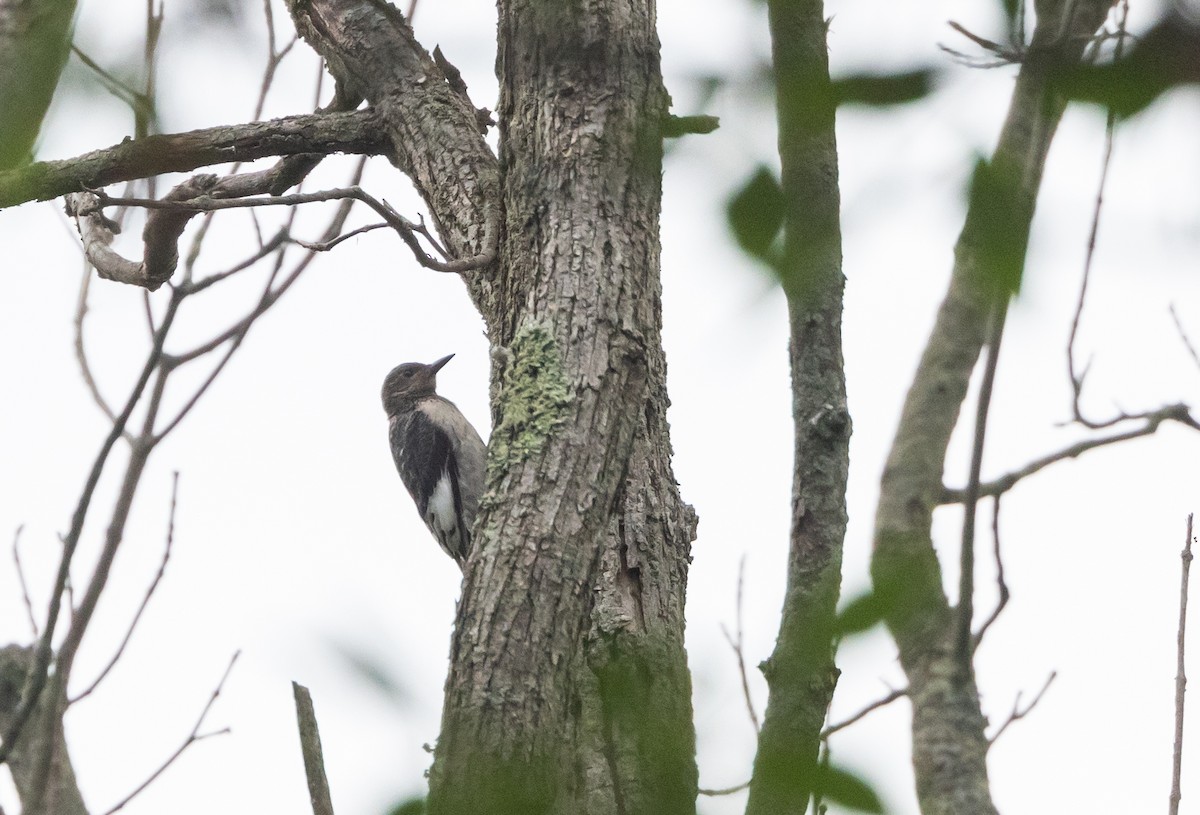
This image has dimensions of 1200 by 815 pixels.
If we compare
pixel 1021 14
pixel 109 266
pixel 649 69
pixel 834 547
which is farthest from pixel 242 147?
pixel 1021 14

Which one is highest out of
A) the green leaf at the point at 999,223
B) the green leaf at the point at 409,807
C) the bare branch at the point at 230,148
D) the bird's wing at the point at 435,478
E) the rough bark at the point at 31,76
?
the bird's wing at the point at 435,478

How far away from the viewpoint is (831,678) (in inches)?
37.2

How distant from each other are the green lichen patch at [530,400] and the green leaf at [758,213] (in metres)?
1.51

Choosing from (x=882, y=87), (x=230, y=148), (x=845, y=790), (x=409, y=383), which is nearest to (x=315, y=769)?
(x=845, y=790)

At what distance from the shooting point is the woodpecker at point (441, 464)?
7.18 metres

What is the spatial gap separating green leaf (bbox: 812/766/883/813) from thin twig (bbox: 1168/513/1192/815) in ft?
6.51

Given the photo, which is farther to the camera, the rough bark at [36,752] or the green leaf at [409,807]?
the rough bark at [36,752]

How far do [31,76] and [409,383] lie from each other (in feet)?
24.4

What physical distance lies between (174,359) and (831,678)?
3.91m

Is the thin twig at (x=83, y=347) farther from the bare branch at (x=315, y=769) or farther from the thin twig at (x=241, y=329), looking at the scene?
the bare branch at (x=315, y=769)

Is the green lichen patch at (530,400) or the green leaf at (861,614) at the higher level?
the green lichen patch at (530,400)

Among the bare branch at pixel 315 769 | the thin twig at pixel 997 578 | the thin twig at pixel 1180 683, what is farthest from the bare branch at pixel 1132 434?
the bare branch at pixel 315 769

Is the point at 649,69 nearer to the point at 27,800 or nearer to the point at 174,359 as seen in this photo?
the point at 27,800

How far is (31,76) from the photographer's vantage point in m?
1.04
